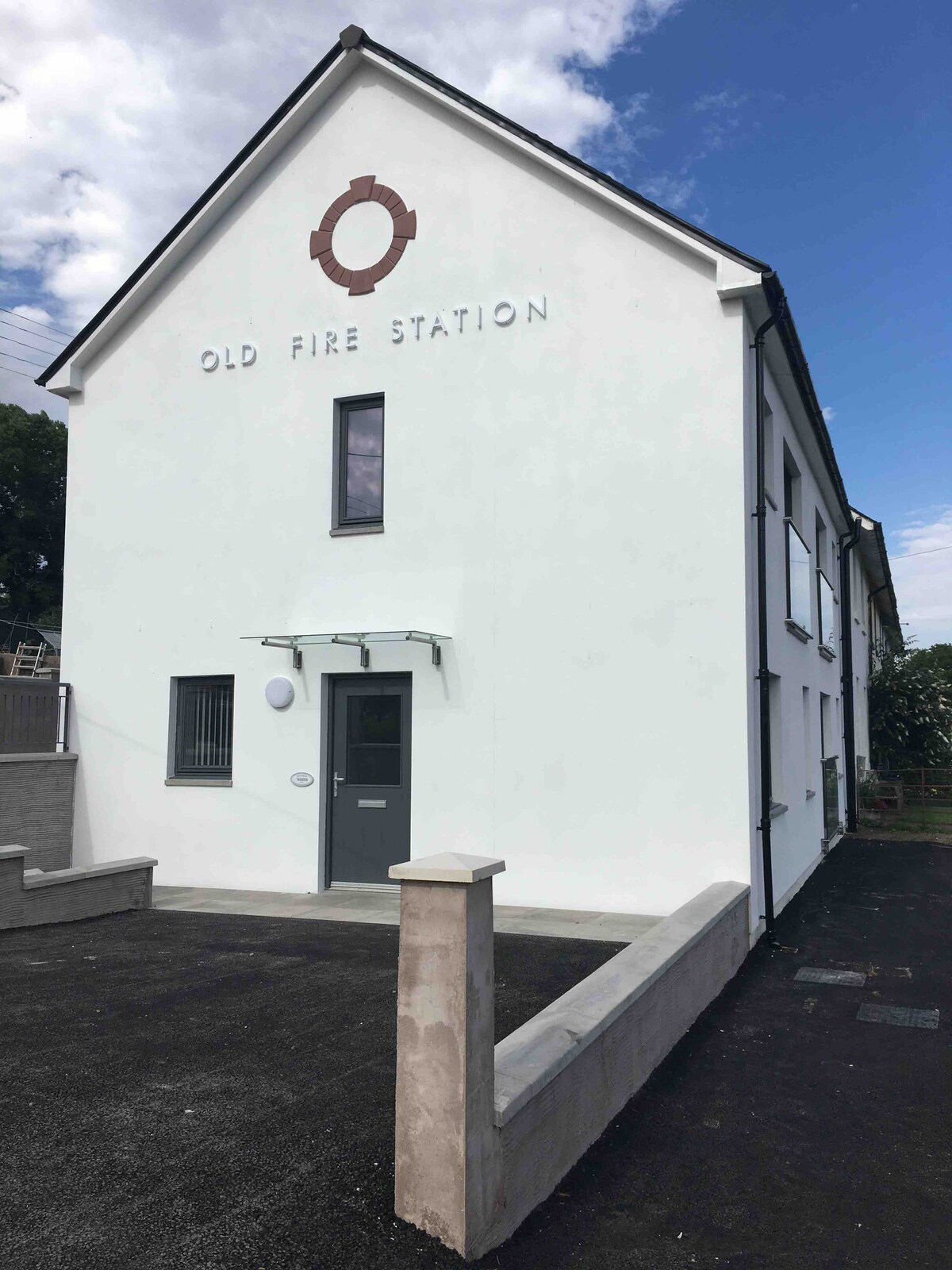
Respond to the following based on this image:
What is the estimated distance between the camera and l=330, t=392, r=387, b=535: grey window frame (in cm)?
1085

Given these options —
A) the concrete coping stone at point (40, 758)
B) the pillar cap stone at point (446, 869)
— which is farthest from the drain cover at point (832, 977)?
the concrete coping stone at point (40, 758)

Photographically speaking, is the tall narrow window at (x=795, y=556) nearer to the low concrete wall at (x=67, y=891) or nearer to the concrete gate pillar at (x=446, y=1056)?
the low concrete wall at (x=67, y=891)

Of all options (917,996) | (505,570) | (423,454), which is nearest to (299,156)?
(423,454)

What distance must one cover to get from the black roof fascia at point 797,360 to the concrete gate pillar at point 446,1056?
7277 mm

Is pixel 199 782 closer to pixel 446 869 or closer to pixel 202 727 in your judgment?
pixel 202 727

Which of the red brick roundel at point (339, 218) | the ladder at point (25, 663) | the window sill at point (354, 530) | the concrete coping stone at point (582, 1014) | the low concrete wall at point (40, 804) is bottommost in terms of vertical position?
the concrete coping stone at point (582, 1014)

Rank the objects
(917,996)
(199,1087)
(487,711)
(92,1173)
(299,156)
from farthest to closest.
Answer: (299,156)
(487,711)
(917,996)
(199,1087)
(92,1173)

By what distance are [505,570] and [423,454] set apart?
158cm

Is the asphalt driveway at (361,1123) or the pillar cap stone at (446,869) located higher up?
the pillar cap stone at (446,869)

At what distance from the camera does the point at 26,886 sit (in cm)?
894

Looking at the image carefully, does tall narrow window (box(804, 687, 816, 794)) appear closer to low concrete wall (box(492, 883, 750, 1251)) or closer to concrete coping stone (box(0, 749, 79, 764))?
low concrete wall (box(492, 883, 750, 1251))

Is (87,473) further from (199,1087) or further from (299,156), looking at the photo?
(199,1087)

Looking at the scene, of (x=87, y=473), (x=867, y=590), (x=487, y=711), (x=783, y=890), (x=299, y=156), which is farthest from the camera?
(x=867, y=590)

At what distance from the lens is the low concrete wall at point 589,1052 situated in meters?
3.78
